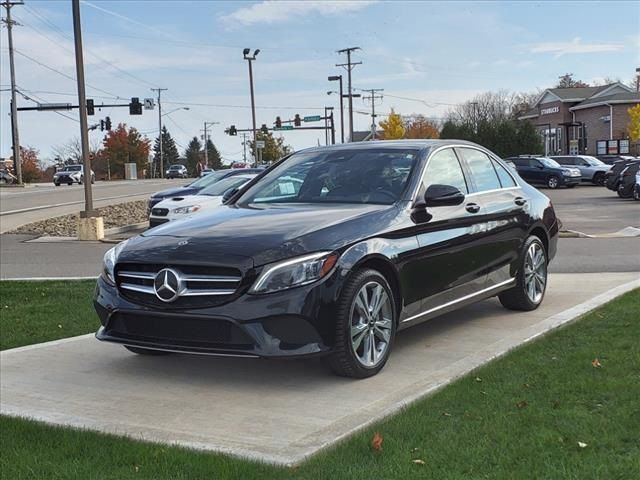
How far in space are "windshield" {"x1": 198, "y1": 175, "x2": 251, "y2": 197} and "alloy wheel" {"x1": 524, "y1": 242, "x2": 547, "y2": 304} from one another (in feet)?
32.4

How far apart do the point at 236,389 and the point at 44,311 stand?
3.82 m

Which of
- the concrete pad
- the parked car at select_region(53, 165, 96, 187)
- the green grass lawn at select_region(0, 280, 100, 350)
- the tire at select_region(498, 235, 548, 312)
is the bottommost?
the concrete pad

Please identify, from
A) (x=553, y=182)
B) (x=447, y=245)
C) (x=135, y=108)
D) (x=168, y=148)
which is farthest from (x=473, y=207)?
(x=168, y=148)

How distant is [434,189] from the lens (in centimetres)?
555

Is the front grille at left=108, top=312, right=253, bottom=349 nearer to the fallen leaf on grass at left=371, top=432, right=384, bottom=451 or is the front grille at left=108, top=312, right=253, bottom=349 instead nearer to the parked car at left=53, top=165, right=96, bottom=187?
the fallen leaf on grass at left=371, top=432, right=384, bottom=451

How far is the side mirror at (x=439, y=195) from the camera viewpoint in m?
5.52

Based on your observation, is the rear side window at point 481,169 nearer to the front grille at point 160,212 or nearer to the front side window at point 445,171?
the front side window at point 445,171

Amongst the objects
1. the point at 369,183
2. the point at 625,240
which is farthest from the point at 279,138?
the point at 369,183

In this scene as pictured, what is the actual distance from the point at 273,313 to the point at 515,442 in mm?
1600

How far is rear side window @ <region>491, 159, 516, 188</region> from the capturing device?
697cm

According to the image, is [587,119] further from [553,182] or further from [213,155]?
[213,155]

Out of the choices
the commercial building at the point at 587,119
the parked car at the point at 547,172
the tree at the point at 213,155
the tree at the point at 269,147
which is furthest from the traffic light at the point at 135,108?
the tree at the point at 213,155

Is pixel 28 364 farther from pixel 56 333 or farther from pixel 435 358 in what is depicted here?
Answer: pixel 435 358

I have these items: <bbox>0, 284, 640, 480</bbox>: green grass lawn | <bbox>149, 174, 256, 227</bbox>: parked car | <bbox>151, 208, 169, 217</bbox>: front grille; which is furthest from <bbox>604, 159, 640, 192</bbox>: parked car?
<bbox>0, 284, 640, 480</bbox>: green grass lawn
